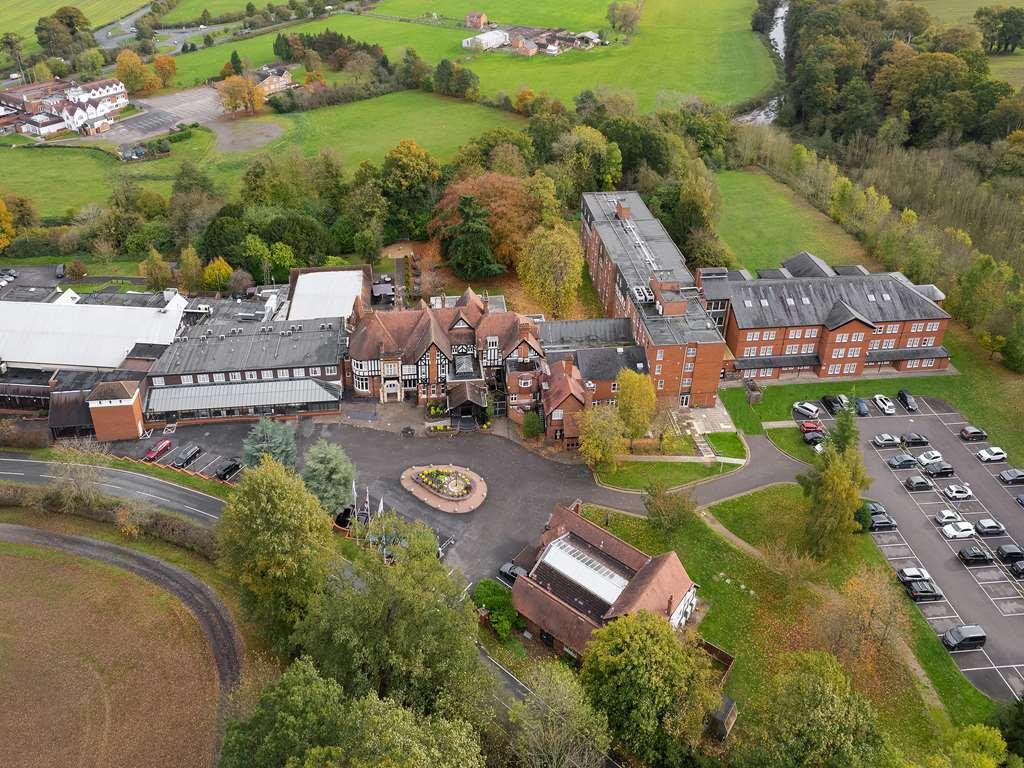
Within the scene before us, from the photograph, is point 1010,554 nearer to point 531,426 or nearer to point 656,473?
point 656,473

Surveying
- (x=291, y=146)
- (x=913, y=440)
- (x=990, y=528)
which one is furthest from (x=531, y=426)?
(x=291, y=146)

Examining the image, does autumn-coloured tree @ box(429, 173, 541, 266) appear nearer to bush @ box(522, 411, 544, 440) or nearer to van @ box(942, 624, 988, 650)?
bush @ box(522, 411, 544, 440)

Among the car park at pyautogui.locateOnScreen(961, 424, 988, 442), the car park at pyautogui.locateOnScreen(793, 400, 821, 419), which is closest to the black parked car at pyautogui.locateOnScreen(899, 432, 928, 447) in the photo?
the car park at pyautogui.locateOnScreen(961, 424, 988, 442)

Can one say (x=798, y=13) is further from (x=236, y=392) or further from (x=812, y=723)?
(x=812, y=723)

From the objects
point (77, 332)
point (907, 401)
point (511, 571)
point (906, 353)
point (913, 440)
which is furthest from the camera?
point (77, 332)

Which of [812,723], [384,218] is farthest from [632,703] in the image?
[384,218]

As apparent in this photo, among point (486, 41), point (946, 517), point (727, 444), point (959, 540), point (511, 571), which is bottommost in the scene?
point (959, 540)
